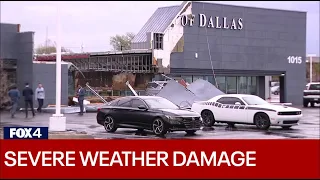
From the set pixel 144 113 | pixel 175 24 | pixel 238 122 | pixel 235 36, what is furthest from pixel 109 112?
pixel 235 36

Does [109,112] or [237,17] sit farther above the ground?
[237,17]

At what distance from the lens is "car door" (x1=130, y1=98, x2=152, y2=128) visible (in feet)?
60.7

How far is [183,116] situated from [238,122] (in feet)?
15.0

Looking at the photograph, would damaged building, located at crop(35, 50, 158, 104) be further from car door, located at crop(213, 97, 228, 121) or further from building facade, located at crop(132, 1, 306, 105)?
car door, located at crop(213, 97, 228, 121)

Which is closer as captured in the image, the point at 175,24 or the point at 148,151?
the point at 148,151

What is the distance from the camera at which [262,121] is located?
69.8 feet

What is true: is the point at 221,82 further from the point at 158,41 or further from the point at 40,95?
the point at 40,95

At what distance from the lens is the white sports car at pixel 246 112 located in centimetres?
2105

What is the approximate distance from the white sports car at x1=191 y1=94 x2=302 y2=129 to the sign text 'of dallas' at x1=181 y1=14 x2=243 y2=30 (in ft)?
50.6

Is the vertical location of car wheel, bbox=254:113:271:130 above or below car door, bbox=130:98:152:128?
below

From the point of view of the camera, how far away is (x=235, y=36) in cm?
4084

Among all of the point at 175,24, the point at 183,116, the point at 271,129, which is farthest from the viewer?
the point at 175,24

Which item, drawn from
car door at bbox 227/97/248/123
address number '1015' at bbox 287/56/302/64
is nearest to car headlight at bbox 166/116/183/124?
car door at bbox 227/97/248/123

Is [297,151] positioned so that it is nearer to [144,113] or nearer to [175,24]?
[144,113]
